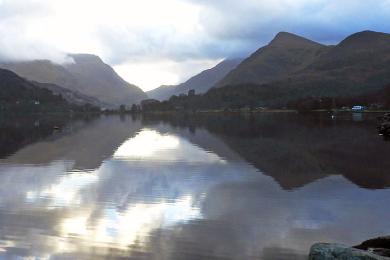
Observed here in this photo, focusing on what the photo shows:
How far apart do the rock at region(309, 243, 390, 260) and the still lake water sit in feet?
24.5

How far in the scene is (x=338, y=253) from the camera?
53.3ft

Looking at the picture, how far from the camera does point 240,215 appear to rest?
32906mm

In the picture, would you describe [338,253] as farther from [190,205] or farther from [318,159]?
[318,159]

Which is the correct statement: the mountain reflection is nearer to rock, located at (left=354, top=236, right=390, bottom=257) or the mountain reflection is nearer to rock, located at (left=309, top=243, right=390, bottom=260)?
rock, located at (left=354, top=236, right=390, bottom=257)

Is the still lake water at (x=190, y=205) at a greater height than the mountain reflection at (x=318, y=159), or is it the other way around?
the mountain reflection at (x=318, y=159)

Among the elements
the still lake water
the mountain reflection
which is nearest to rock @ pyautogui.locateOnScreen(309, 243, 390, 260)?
the still lake water

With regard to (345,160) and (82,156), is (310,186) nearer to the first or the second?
(345,160)

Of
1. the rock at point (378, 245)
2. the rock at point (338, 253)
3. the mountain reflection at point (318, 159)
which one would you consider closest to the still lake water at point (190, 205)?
the mountain reflection at point (318, 159)

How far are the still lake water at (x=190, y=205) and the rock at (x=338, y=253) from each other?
7469mm

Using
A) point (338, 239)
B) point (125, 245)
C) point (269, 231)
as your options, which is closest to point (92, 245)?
point (125, 245)

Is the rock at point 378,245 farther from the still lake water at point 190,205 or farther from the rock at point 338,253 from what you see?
the still lake water at point 190,205

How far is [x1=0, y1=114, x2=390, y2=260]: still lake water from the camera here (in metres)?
26.1

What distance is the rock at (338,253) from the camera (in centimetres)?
1582

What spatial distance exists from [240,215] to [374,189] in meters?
15.4
